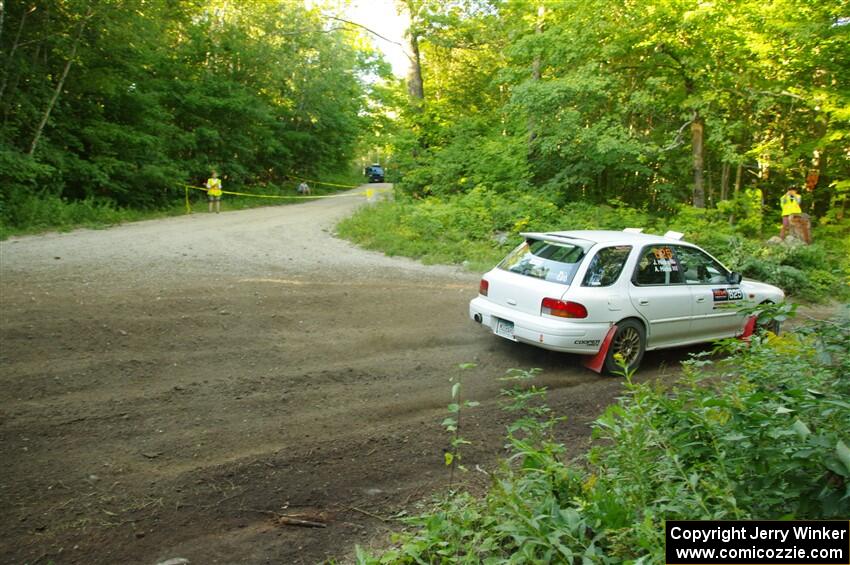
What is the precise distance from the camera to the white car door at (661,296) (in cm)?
656

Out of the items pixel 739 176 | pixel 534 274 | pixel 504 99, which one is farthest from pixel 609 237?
pixel 504 99

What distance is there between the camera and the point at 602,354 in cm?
631

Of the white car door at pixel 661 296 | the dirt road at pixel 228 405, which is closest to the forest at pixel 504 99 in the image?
the dirt road at pixel 228 405

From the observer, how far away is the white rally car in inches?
245

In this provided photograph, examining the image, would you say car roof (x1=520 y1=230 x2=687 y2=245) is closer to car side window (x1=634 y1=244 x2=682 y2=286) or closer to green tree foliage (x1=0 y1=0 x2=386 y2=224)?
car side window (x1=634 y1=244 x2=682 y2=286)

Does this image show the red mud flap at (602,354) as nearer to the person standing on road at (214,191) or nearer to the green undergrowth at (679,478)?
the green undergrowth at (679,478)

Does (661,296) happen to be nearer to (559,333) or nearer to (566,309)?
(566,309)

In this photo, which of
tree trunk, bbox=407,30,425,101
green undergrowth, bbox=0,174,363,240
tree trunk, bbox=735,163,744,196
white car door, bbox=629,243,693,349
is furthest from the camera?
tree trunk, bbox=407,30,425,101

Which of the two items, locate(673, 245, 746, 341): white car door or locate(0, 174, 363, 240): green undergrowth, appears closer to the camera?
locate(673, 245, 746, 341): white car door

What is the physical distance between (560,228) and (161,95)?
52.7ft

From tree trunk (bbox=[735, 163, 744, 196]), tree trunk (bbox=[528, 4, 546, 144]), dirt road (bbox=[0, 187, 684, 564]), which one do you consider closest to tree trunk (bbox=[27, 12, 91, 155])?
dirt road (bbox=[0, 187, 684, 564])

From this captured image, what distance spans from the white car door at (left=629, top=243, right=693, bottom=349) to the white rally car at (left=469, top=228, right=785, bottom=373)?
0.01 meters

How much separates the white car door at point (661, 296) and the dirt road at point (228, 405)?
27.5 inches

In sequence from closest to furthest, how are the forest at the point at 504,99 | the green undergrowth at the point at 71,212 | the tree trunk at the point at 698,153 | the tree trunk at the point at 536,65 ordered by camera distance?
the green undergrowth at the point at 71,212
the forest at the point at 504,99
the tree trunk at the point at 698,153
the tree trunk at the point at 536,65
